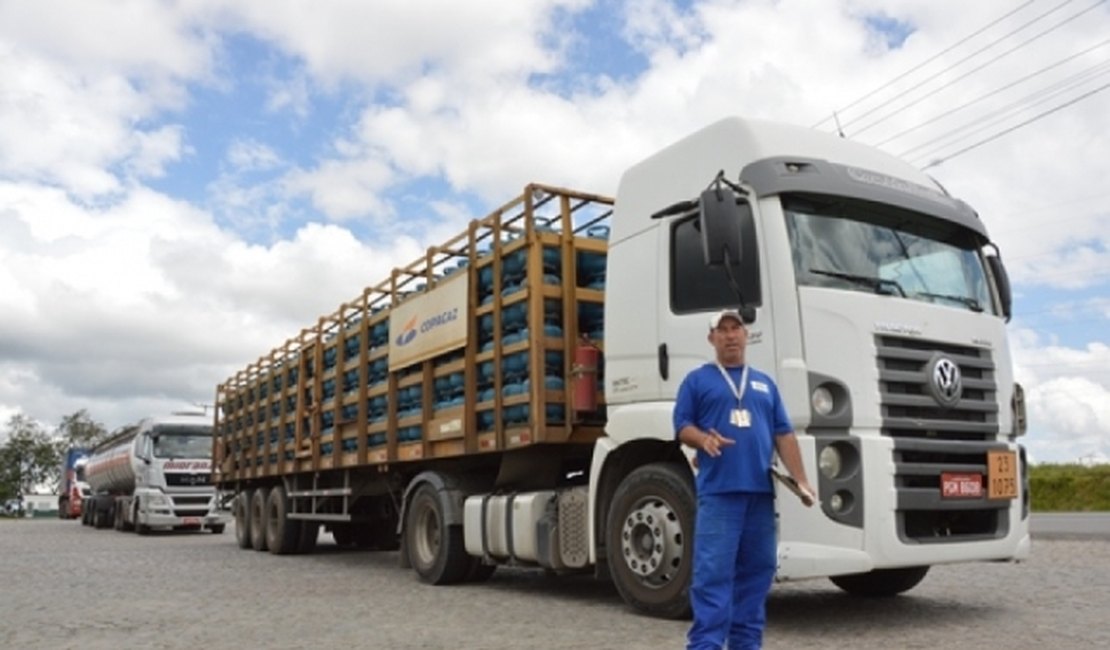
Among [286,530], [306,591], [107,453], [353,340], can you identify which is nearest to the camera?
[306,591]

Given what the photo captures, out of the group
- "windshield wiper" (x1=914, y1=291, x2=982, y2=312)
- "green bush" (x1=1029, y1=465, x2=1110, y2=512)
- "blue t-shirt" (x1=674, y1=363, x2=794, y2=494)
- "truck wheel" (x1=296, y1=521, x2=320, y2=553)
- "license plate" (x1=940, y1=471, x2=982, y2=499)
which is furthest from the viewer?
"green bush" (x1=1029, y1=465, x2=1110, y2=512)

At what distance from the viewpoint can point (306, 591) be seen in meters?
9.71

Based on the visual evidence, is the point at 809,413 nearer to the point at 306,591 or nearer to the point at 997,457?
the point at 997,457

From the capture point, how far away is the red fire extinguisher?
8.08 m

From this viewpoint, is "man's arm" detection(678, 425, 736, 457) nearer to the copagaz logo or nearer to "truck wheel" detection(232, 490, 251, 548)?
the copagaz logo

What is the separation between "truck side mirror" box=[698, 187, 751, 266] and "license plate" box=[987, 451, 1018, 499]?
86.3 inches

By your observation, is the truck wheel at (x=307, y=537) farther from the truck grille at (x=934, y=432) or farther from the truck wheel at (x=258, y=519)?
the truck grille at (x=934, y=432)

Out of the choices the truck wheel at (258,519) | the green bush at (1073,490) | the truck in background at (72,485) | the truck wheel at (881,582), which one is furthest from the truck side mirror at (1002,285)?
the truck in background at (72,485)

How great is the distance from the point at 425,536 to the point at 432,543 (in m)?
0.15

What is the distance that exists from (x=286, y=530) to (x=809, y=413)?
10769mm

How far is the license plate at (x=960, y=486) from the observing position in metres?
6.39

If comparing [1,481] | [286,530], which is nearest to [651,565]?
[286,530]

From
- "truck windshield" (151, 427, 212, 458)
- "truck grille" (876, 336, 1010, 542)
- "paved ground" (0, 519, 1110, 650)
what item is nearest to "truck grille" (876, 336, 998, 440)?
"truck grille" (876, 336, 1010, 542)

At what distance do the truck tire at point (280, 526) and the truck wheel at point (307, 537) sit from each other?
5 centimetres
